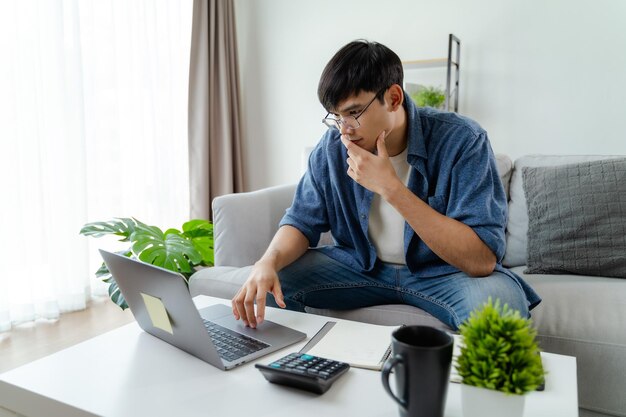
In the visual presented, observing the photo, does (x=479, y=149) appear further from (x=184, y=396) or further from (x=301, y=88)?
(x=301, y=88)

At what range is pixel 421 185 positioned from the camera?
52.1 inches

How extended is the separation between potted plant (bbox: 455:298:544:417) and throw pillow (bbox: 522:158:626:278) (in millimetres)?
1129

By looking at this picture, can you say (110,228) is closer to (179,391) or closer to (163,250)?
(163,250)

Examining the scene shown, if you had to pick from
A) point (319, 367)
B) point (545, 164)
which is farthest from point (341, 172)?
point (545, 164)

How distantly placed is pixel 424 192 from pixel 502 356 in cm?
78

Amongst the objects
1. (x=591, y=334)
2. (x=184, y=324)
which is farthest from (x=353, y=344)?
(x=591, y=334)

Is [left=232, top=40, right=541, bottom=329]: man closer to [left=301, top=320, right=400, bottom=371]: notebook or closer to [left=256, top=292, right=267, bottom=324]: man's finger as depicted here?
[left=256, top=292, right=267, bottom=324]: man's finger

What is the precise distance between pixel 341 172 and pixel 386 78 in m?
0.30

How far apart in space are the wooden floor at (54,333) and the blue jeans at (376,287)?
3.75 ft

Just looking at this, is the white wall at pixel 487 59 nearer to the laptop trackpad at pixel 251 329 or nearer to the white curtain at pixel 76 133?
the white curtain at pixel 76 133

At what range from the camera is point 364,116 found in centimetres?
124

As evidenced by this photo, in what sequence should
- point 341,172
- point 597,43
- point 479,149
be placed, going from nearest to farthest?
point 479,149, point 341,172, point 597,43

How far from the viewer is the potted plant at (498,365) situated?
552 mm

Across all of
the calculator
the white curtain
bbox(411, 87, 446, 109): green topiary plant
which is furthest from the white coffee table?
bbox(411, 87, 446, 109): green topiary plant
